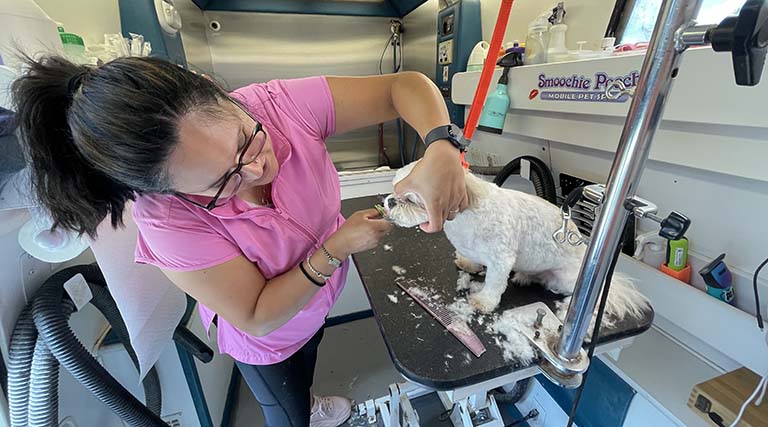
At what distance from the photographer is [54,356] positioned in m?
0.67

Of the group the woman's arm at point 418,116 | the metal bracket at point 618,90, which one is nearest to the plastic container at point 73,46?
the woman's arm at point 418,116

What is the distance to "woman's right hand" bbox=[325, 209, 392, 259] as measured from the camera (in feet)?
2.16

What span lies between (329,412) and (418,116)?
126 centimetres

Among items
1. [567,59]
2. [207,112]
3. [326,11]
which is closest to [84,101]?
[207,112]

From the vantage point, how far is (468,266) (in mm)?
912

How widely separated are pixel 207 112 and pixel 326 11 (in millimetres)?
1618

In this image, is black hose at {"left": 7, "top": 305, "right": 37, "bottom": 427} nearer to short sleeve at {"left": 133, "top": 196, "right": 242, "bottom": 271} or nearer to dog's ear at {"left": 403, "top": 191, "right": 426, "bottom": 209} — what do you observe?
short sleeve at {"left": 133, "top": 196, "right": 242, "bottom": 271}

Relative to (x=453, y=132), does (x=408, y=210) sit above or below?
below

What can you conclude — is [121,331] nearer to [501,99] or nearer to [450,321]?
[450,321]

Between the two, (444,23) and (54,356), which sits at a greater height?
(444,23)

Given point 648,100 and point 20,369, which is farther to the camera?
point 20,369

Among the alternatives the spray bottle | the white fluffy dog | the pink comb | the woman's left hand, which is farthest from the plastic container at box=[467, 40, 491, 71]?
the pink comb

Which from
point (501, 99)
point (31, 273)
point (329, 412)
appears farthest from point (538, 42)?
point (329, 412)

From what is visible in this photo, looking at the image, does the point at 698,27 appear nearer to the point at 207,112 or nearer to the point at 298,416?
the point at 207,112
